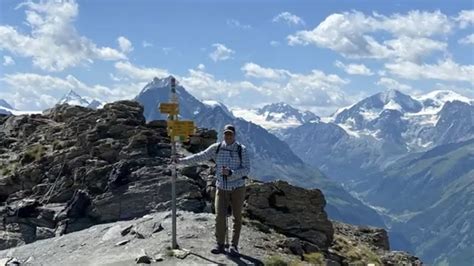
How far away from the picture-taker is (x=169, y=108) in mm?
22766

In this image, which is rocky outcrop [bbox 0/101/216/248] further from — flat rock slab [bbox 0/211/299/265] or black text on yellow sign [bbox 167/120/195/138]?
black text on yellow sign [bbox 167/120/195/138]

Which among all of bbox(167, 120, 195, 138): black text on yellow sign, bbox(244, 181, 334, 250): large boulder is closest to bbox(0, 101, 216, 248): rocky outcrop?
bbox(244, 181, 334, 250): large boulder

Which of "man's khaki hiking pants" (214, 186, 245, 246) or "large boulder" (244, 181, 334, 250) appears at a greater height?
"man's khaki hiking pants" (214, 186, 245, 246)

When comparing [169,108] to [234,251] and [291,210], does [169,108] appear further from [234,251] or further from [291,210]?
[291,210]

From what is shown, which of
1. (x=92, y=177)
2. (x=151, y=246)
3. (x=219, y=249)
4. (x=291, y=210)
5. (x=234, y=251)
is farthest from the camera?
(x=92, y=177)

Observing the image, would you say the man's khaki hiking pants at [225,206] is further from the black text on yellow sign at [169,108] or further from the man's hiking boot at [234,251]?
the black text on yellow sign at [169,108]

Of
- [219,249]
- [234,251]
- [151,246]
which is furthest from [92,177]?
[234,251]

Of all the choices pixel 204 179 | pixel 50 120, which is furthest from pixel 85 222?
pixel 50 120

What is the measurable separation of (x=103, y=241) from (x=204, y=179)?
9.88 meters

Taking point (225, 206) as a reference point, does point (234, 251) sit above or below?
below

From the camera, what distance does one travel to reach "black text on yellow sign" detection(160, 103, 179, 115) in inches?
894

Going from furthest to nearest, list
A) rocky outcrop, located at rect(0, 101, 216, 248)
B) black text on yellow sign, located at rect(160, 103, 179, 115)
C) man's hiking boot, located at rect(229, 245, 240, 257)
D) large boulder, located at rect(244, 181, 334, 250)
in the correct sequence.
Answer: rocky outcrop, located at rect(0, 101, 216, 248) < large boulder, located at rect(244, 181, 334, 250) < man's hiking boot, located at rect(229, 245, 240, 257) < black text on yellow sign, located at rect(160, 103, 179, 115)

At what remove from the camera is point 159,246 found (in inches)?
931

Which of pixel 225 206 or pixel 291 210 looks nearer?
pixel 225 206
